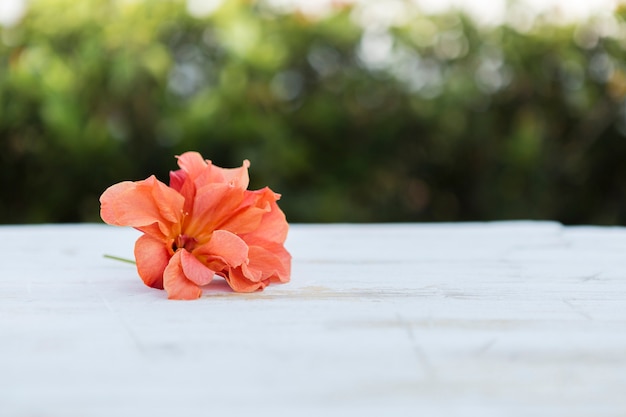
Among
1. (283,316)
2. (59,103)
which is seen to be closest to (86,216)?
(59,103)

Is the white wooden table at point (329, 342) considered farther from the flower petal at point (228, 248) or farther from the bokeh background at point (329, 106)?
the bokeh background at point (329, 106)

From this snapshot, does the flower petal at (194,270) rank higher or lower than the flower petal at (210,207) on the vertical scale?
lower

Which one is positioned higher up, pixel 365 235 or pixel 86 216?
pixel 365 235

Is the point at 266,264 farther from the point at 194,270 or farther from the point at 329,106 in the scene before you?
the point at 329,106

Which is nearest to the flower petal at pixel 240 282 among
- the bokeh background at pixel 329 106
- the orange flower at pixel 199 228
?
the orange flower at pixel 199 228

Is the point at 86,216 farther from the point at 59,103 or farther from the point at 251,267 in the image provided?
the point at 251,267

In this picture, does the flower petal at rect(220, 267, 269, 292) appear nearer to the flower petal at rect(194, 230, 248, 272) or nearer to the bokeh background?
the flower petal at rect(194, 230, 248, 272)

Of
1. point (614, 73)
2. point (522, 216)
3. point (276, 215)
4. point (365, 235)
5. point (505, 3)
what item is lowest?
point (522, 216)
